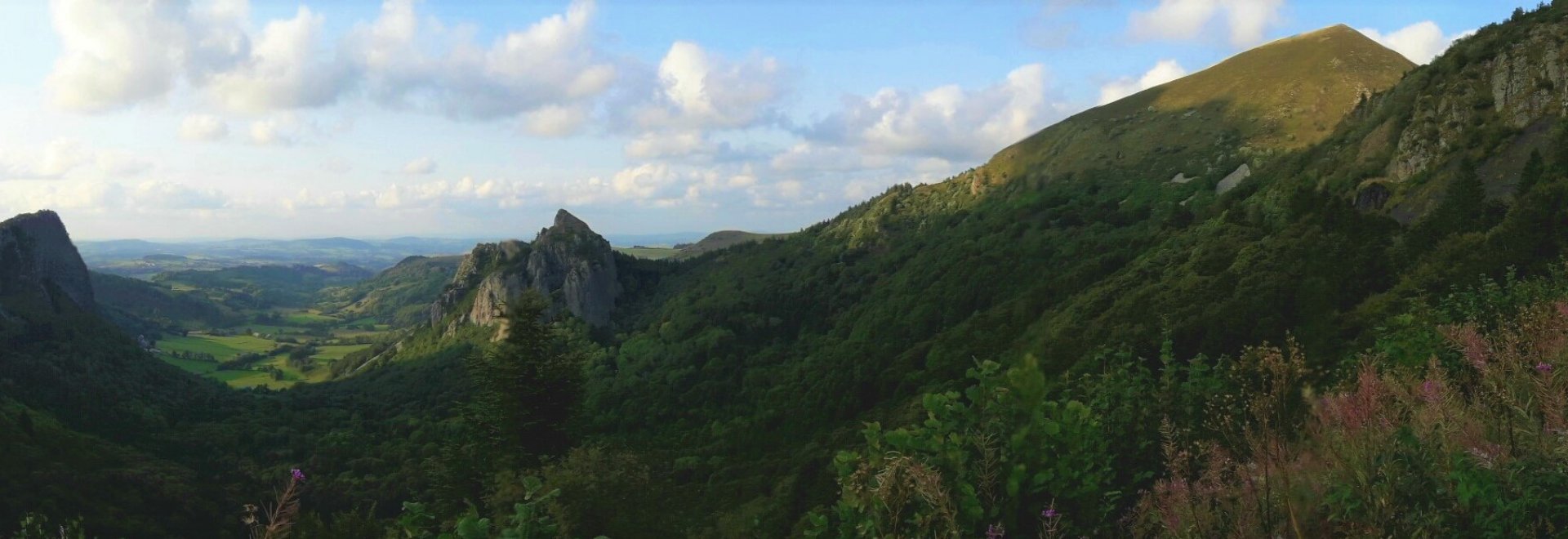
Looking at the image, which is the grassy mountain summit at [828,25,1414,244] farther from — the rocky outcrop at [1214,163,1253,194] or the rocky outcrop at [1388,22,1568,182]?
the rocky outcrop at [1388,22,1568,182]

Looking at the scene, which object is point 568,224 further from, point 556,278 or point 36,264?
point 36,264

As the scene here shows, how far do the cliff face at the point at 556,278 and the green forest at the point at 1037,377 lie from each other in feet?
38.8

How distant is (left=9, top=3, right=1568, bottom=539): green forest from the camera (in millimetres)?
5801

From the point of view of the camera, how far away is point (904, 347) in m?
80.1

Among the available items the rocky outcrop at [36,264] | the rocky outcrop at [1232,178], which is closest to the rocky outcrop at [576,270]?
the rocky outcrop at [36,264]

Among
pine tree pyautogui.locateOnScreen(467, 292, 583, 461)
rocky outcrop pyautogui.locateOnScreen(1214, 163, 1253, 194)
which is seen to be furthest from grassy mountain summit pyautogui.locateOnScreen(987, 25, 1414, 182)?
pine tree pyautogui.locateOnScreen(467, 292, 583, 461)

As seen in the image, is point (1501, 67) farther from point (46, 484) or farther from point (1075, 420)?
point (46, 484)

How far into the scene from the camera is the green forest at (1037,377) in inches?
228

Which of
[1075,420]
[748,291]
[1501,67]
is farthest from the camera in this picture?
[748,291]

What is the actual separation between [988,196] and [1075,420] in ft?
411

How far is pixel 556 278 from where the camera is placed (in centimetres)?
18100

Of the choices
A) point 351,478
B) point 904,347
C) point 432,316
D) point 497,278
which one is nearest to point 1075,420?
point 904,347

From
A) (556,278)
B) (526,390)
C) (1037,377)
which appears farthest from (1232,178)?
(556,278)

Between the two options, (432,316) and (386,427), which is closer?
(386,427)
